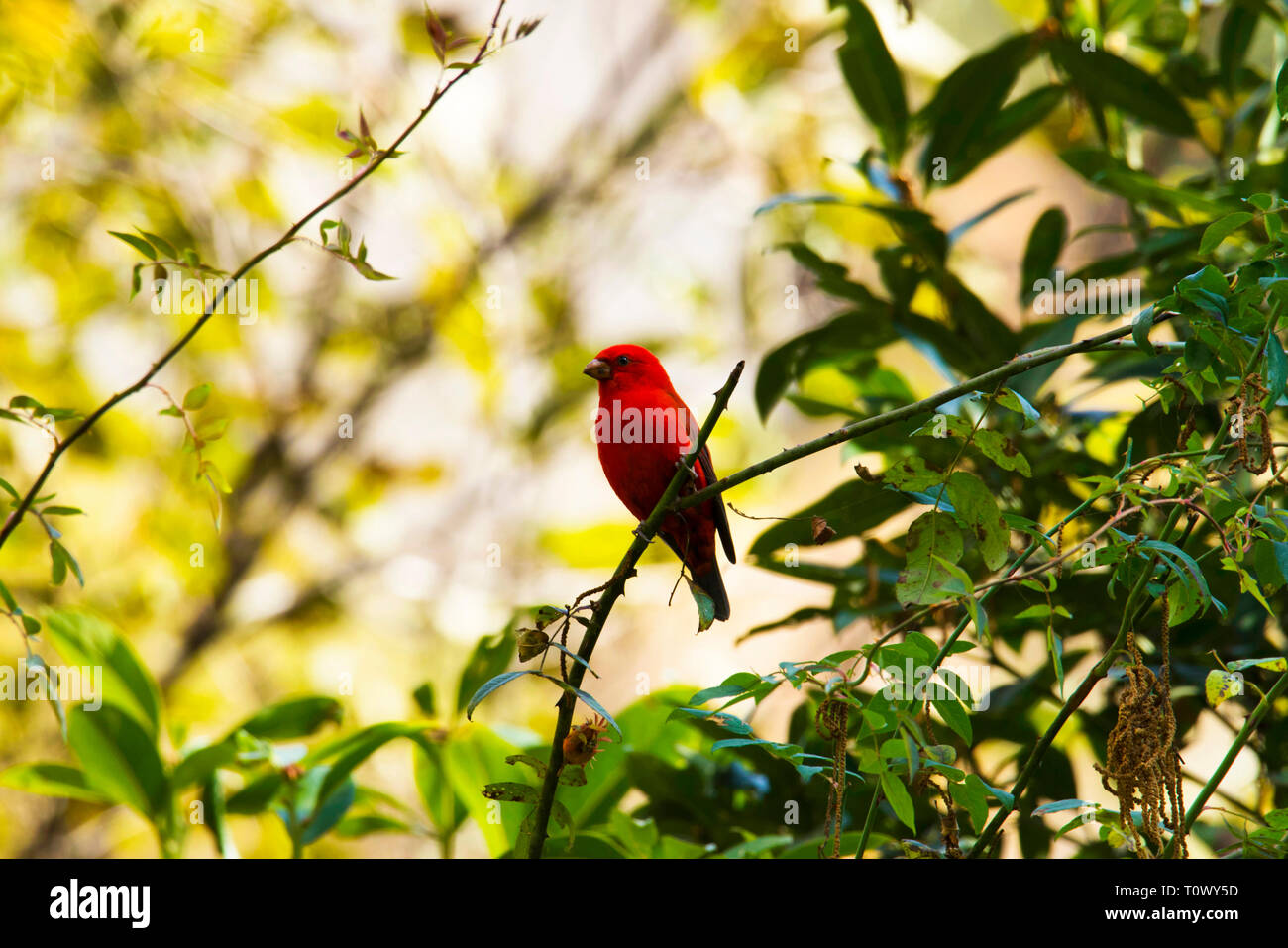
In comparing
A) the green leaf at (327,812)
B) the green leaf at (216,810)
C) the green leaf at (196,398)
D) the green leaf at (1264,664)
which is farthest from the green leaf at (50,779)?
the green leaf at (1264,664)

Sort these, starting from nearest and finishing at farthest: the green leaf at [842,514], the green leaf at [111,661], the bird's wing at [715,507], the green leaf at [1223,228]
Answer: the green leaf at [1223,228], the green leaf at [842,514], the green leaf at [111,661], the bird's wing at [715,507]

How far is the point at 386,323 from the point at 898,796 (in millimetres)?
4471

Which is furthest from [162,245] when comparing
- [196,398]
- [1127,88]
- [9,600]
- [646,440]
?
[1127,88]

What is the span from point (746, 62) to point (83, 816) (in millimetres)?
4772

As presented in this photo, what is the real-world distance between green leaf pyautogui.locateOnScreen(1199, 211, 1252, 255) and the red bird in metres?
1.11

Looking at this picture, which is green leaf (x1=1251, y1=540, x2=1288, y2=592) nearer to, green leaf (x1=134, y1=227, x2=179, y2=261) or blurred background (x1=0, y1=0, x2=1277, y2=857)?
green leaf (x1=134, y1=227, x2=179, y2=261)

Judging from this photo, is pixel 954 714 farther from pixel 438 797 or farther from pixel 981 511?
pixel 438 797

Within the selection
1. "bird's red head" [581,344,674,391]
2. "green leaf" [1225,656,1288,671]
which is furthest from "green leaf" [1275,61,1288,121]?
"bird's red head" [581,344,674,391]

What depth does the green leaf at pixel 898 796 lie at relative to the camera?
102 centimetres

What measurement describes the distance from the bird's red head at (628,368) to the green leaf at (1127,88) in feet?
3.63

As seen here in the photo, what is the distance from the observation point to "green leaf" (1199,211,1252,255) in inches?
39.3

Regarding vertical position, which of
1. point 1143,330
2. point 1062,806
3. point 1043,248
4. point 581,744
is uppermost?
point 1043,248

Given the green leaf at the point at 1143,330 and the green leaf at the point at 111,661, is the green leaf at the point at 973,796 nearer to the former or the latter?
the green leaf at the point at 1143,330

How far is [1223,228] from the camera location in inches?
40.3
